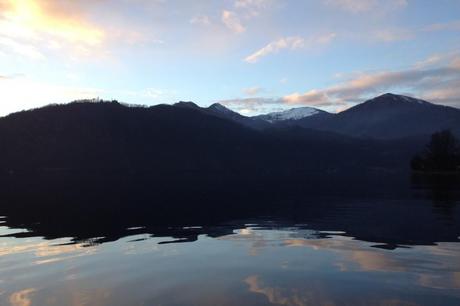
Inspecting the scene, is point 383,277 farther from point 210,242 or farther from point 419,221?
point 419,221

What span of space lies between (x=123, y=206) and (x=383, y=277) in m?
51.0

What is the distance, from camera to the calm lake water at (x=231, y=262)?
857 inches

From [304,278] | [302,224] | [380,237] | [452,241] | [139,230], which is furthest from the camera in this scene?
[302,224]

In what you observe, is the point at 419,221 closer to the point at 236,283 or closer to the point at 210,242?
the point at 210,242

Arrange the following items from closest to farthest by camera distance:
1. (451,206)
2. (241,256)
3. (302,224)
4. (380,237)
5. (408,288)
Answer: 1. (408,288)
2. (241,256)
3. (380,237)
4. (302,224)
5. (451,206)

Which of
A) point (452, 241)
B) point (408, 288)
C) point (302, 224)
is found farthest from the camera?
point (302, 224)

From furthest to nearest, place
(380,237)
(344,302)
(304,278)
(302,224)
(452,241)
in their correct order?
(302,224) → (380,237) → (452,241) → (304,278) → (344,302)

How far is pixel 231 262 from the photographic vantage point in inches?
1158

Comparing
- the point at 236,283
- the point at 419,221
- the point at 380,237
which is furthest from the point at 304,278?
the point at 419,221

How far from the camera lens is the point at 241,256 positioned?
31562 mm

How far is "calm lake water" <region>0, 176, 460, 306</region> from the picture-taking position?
21.8 metres

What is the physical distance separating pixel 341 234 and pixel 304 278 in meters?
17.9

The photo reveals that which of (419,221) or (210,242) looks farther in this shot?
(419,221)

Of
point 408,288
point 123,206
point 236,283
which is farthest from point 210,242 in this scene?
point 123,206
